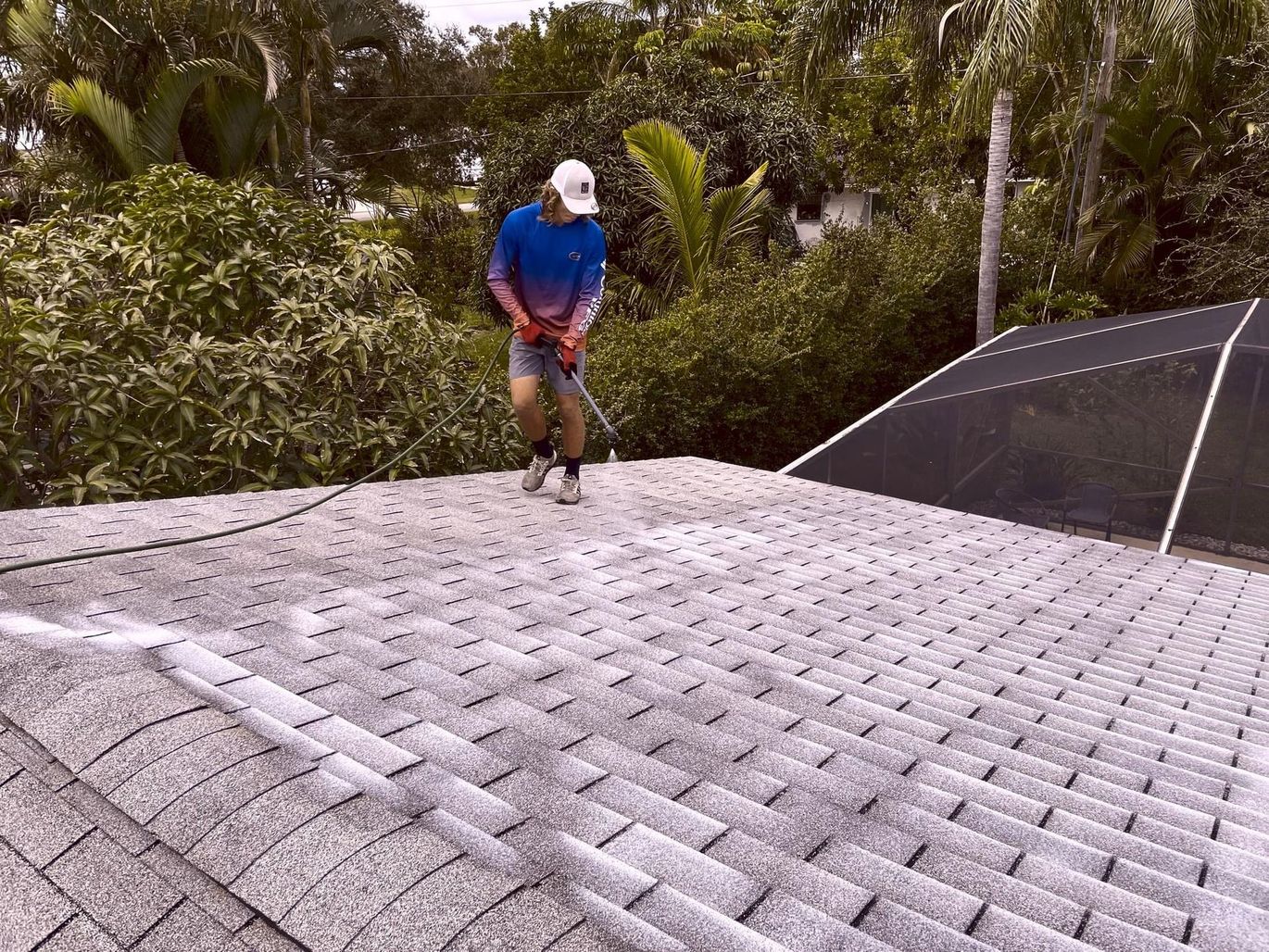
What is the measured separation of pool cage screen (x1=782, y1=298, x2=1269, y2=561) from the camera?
7.78m

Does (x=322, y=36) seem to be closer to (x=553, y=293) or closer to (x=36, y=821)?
(x=553, y=293)

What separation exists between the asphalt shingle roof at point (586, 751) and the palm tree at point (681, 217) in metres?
11.5

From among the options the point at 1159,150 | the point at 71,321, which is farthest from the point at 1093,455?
the point at 1159,150

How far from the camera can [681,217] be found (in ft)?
50.4

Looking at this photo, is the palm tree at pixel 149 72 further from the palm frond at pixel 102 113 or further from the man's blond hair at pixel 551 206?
the man's blond hair at pixel 551 206

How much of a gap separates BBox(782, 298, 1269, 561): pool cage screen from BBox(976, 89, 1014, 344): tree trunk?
5.98m

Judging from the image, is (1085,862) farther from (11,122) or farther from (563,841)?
(11,122)

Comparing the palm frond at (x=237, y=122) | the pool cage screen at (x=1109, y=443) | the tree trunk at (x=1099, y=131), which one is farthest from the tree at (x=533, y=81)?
the pool cage screen at (x=1109, y=443)

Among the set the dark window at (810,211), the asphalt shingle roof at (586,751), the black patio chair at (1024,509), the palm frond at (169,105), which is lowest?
the black patio chair at (1024,509)

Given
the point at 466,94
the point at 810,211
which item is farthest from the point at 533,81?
the point at 810,211

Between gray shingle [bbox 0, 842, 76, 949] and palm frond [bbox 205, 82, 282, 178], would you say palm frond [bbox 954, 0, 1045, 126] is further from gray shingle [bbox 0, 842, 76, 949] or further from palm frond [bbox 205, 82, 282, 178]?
gray shingle [bbox 0, 842, 76, 949]

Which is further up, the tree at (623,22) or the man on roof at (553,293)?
the tree at (623,22)

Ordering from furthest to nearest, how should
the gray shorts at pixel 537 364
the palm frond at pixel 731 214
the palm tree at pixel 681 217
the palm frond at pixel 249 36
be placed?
the palm frond at pixel 249 36 → the palm frond at pixel 731 214 → the palm tree at pixel 681 217 → the gray shorts at pixel 537 364

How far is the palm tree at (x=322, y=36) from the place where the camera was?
2000 centimetres
